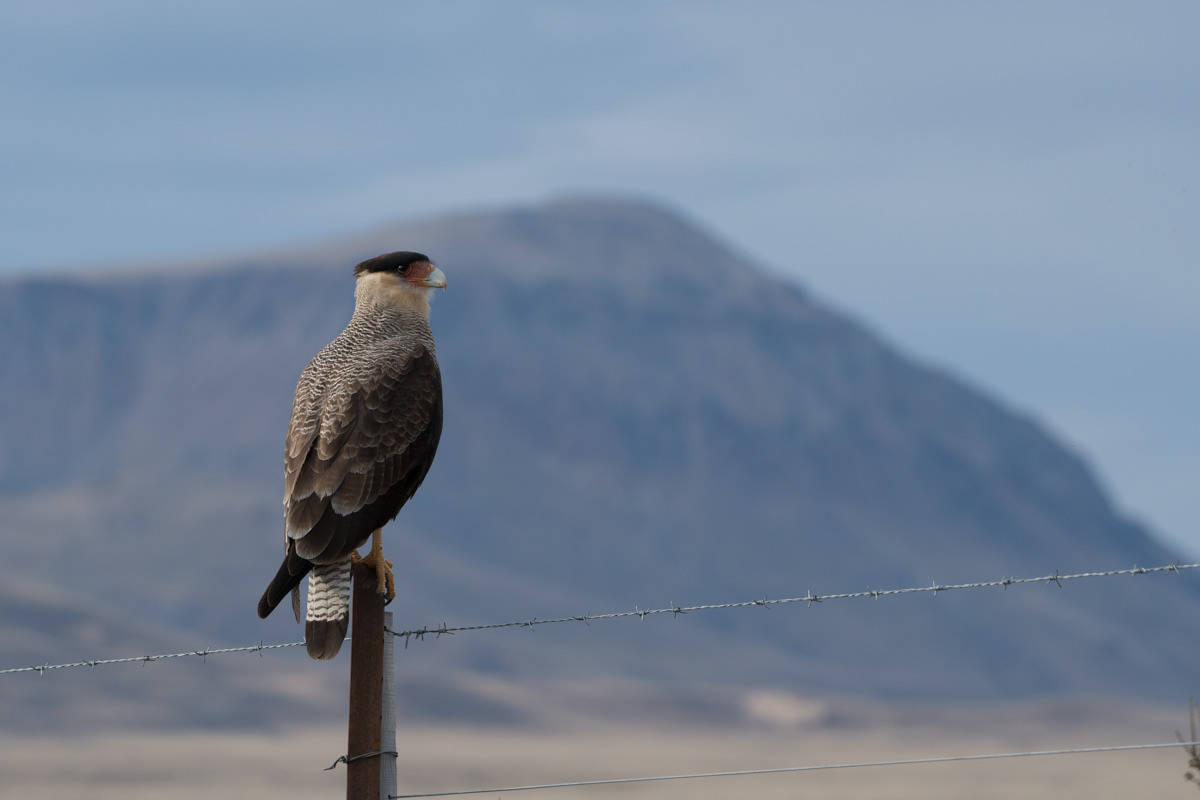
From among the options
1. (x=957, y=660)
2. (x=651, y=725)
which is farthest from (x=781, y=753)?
(x=957, y=660)

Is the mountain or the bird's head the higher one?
the mountain

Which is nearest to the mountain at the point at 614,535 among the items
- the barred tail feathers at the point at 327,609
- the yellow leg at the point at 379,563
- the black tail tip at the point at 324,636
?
the yellow leg at the point at 379,563

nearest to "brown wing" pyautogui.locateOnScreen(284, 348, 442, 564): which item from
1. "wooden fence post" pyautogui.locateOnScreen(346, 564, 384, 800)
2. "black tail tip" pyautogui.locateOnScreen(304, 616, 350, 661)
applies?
"black tail tip" pyautogui.locateOnScreen(304, 616, 350, 661)

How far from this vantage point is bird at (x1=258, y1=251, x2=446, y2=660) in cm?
698

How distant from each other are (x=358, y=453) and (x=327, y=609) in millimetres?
931

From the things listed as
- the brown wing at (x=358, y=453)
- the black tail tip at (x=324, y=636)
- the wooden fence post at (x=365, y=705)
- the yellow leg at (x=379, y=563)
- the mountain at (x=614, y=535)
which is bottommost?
the wooden fence post at (x=365, y=705)

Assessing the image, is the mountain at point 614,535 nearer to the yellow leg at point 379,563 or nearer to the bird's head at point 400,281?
the bird's head at point 400,281

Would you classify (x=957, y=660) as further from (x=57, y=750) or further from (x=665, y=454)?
(x=57, y=750)

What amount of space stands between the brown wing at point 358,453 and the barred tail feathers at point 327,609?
2.3 inches

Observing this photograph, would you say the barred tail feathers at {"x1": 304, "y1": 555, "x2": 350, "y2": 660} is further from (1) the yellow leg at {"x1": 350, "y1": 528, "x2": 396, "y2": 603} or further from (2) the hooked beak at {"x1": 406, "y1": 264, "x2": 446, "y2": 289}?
A: (2) the hooked beak at {"x1": 406, "y1": 264, "x2": 446, "y2": 289}

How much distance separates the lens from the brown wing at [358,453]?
7219mm

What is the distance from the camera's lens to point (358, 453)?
298 inches

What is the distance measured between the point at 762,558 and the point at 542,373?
1825 inches

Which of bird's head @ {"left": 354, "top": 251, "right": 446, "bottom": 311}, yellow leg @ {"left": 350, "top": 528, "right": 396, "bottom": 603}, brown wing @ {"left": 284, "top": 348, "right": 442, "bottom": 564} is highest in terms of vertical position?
bird's head @ {"left": 354, "top": 251, "right": 446, "bottom": 311}
